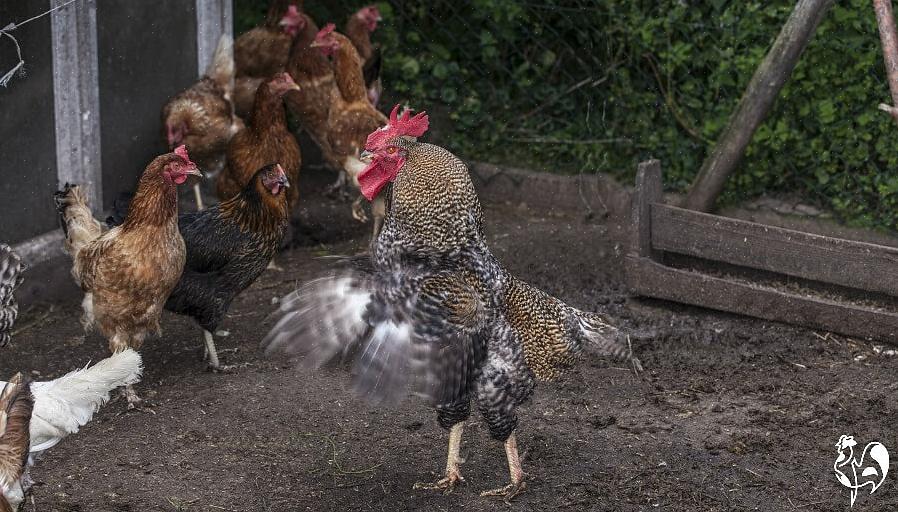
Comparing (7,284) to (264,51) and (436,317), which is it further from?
(264,51)

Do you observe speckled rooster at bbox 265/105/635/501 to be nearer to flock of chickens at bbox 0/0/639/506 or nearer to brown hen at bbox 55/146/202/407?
flock of chickens at bbox 0/0/639/506

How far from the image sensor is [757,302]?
6.16 metres

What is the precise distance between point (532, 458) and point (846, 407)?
62.9 inches

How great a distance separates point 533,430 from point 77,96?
348 cm

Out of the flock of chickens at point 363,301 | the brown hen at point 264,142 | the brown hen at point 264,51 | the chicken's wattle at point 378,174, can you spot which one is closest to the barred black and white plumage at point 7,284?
the flock of chickens at point 363,301

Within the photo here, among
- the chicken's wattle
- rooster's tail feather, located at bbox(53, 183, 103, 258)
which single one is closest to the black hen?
rooster's tail feather, located at bbox(53, 183, 103, 258)

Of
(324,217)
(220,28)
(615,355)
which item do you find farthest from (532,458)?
(220,28)

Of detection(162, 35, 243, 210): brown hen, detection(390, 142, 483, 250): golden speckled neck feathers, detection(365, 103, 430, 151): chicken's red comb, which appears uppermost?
detection(365, 103, 430, 151): chicken's red comb

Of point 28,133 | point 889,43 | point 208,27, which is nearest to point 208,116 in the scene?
point 208,27

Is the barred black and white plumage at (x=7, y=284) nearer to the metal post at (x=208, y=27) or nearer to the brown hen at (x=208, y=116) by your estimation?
the brown hen at (x=208, y=116)

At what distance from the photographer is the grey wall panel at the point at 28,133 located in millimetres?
6168

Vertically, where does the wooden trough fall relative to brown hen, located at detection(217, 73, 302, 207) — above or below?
below

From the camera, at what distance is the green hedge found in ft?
23.2

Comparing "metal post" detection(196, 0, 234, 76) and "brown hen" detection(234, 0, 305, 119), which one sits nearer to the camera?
"metal post" detection(196, 0, 234, 76)
